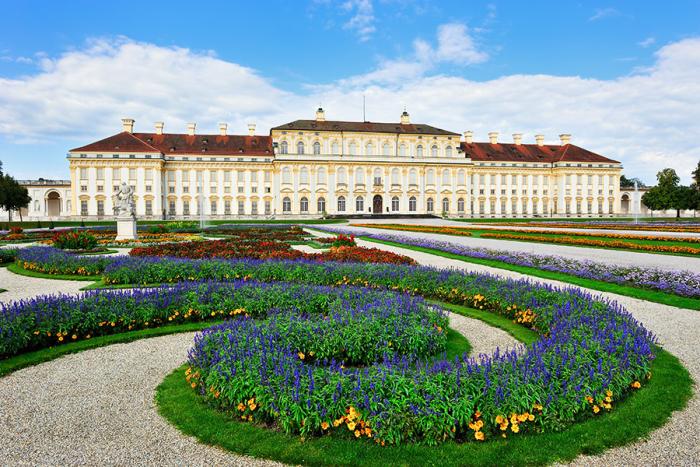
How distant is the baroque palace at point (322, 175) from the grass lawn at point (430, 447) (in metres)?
54.5

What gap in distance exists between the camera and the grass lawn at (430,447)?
3260 mm

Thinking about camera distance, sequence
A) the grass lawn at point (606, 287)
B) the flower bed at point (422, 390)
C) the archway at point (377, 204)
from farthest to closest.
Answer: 1. the archway at point (377, 204)
2. the grass lawn at point (606, 287)
3. the flower bed at point (422, 390)

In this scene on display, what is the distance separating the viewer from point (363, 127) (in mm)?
60188

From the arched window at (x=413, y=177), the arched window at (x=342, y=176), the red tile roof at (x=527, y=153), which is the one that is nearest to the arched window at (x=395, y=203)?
the arched window at (x=413, y=177)

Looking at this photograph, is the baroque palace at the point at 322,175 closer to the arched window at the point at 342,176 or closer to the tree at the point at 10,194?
the arched window at the point at 342,176

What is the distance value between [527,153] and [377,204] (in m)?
25.3

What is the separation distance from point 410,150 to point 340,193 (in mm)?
11445

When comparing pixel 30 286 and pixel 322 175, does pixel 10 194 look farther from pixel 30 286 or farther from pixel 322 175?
pixel 30 286

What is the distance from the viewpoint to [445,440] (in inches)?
136

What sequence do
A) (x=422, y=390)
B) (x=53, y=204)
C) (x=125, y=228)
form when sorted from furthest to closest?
(x=53, y=204)
(x=125, y=228)
(x=422, y=390)

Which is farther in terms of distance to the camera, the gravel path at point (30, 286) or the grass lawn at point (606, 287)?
the gravel path at point (30, 286)

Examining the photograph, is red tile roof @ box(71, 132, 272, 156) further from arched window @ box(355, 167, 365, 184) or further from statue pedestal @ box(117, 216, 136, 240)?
statue pedestal @ box(117, 216, 136, 240)

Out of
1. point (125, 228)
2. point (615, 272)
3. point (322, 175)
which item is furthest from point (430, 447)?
point (322, 175)

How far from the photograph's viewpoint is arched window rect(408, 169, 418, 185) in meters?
61.1
